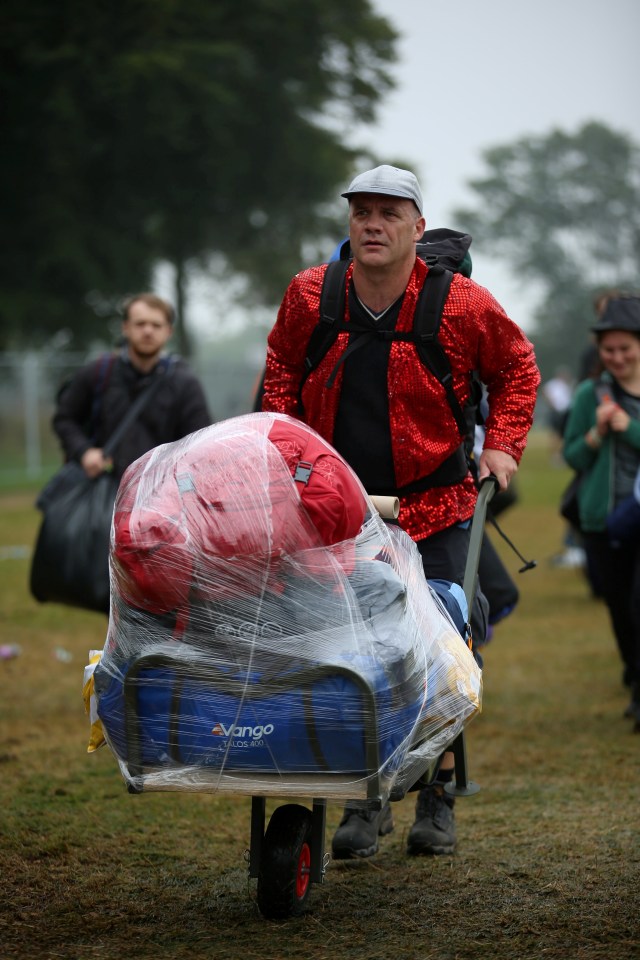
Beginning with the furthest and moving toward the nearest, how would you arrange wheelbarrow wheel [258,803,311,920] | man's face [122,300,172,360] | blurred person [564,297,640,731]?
man's face [122,300,172,360]
blurred person [564,297,640,731]
wheelbarrow wheel [258,803,311,920]

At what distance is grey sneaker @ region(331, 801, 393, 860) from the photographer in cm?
459

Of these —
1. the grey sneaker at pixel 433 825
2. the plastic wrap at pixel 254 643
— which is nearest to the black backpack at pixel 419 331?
the plastic wrap at pixel 254 643

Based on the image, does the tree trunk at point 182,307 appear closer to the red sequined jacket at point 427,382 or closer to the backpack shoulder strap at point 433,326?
the red sequined jacket at point 427,382

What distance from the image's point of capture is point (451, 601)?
402 centimetres

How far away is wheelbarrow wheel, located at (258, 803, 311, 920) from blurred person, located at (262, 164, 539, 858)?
3.13 ft

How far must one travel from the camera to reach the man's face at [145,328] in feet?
22.5

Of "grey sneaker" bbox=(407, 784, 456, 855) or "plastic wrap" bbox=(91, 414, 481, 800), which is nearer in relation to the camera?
"plastic wrap" bbox=(91, 414, 481, 800)

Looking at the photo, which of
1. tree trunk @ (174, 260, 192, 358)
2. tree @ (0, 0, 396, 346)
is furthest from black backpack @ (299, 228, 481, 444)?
tree trunk @ (174, 260, 192, 358)

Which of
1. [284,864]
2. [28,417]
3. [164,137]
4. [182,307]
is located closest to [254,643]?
[284,864]

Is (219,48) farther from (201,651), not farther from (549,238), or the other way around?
(549,238)

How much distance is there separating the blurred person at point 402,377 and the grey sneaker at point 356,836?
0.76 m

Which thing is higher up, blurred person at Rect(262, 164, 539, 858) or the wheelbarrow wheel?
blurred person at Rect(262, 164, 539, 858)

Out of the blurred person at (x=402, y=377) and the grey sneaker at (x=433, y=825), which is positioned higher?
the blurred person at (x=402, y=377)

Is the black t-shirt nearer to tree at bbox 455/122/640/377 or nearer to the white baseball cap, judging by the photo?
the white baseball cap
